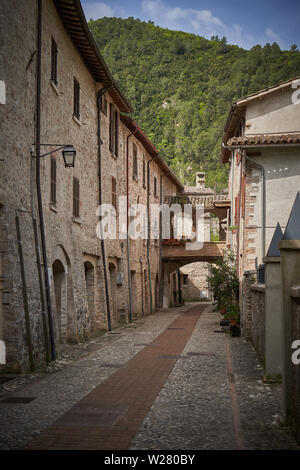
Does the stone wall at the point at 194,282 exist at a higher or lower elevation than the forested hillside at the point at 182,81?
lower

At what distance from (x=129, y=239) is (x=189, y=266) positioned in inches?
912

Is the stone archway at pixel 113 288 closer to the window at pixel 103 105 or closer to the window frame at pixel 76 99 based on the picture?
the window at pixel 103 105

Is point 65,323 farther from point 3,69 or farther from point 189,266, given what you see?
point 189,266

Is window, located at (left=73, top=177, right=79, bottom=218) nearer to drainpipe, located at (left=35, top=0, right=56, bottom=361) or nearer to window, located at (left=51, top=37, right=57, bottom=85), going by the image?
window, located at (left=51, top=37, right=57, bottom=85)

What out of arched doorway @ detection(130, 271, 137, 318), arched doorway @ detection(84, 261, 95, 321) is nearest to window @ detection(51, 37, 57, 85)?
arched doorway @ detection(84, 261, 95, 321)

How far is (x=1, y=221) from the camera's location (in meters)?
9.92

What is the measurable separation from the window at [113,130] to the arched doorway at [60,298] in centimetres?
727

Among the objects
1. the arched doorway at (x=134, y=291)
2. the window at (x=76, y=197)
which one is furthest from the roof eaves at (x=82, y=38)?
the arched doorway at (x=134, y=291)

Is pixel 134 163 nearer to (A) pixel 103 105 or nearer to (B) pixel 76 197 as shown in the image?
(A) pixel 103 105

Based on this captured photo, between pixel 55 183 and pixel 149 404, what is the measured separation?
7300 millimetres

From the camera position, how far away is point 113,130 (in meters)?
20.4

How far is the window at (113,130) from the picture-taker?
2009 centimetres

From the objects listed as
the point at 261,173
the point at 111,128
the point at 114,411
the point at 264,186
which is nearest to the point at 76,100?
the point at 111,128

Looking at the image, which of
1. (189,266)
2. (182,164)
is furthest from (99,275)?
(182,164)
